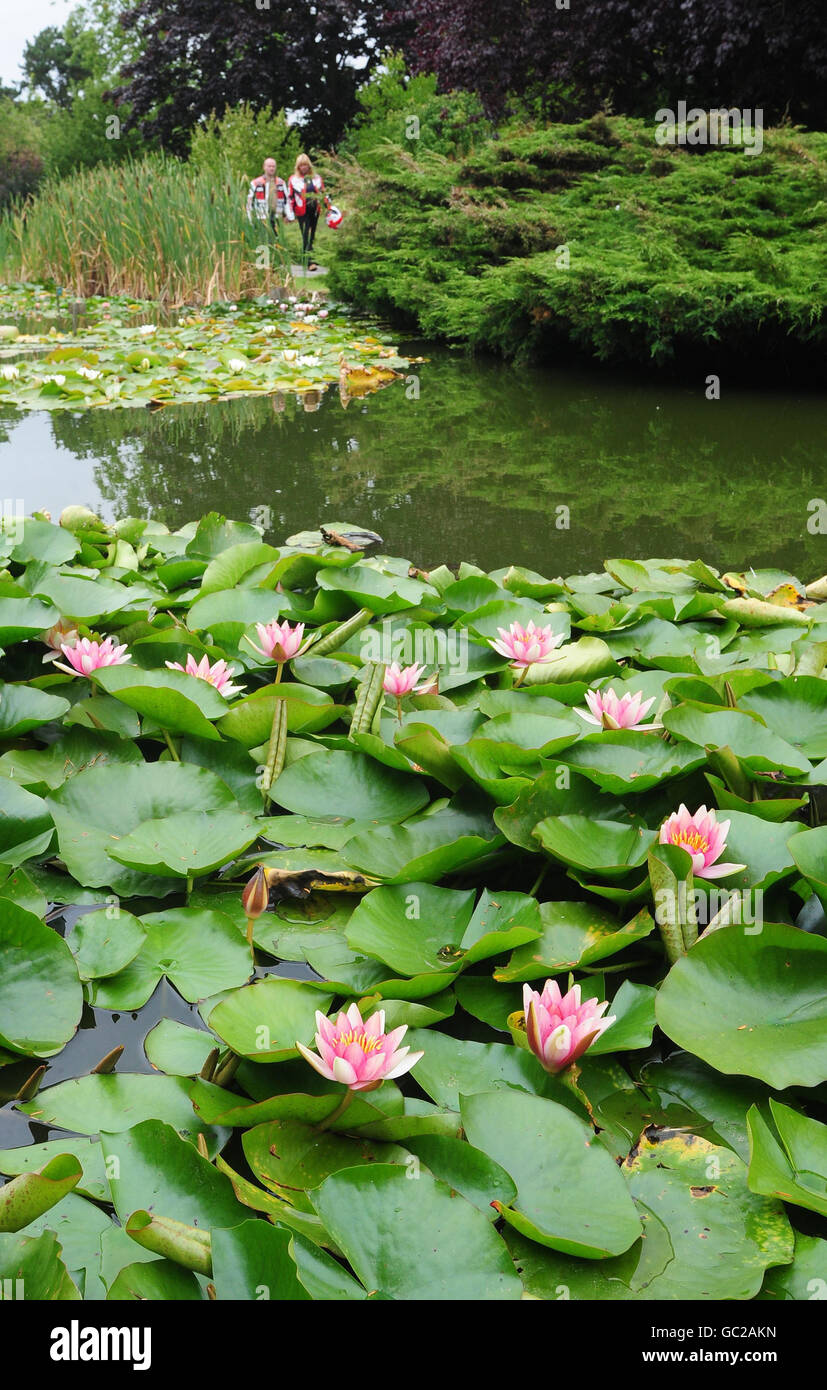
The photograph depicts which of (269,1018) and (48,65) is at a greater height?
(48,65)

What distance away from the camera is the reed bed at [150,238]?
857 centimetres

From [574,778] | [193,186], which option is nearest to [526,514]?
[574,778]

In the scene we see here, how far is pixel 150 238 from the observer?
341 inches

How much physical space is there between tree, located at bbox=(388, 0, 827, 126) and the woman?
1.85 meters

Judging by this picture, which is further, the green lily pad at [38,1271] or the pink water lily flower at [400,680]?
the pink water lily flower at [400,680]

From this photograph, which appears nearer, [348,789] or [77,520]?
[348,789]

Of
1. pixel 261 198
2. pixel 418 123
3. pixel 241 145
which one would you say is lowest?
pixel 261 198

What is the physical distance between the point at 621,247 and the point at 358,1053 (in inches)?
257

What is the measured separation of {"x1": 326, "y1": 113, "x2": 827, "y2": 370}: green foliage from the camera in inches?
224

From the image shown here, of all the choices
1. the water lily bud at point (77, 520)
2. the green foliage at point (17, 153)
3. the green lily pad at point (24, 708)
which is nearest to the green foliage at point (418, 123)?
the water lily bud at point (77, 520)

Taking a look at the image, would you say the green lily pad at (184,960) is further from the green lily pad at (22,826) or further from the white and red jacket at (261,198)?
the white and red jacket at (261,198)

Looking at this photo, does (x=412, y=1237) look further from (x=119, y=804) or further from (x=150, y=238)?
(x=150, y=238)

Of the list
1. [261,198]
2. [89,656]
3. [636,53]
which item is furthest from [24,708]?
[636,53]

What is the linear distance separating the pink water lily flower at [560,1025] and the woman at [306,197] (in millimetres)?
11321
